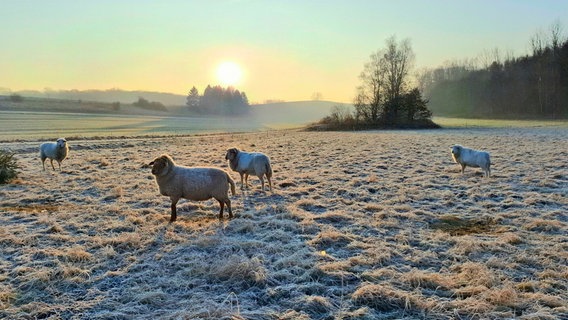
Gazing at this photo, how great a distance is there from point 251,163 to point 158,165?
4482mm

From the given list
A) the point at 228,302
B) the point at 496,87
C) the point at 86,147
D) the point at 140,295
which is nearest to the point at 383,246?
the point at 228,302

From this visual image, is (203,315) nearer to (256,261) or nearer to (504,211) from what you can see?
(256,261)

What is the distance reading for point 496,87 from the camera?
8481 centimetres

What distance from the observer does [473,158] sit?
634 inches

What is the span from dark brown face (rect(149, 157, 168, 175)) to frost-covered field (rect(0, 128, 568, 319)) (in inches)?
50.3

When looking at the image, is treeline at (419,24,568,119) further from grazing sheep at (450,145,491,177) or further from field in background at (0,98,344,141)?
grazing sheep at (450,145,491,177)

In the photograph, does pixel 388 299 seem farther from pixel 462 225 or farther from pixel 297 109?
pixel 297 109

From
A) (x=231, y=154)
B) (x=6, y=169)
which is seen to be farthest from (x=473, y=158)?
(x=6, y=169)

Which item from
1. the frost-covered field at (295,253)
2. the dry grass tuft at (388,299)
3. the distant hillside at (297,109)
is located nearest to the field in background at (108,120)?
the distant hillside at (297,109)

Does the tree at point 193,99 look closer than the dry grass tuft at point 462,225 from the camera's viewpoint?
No

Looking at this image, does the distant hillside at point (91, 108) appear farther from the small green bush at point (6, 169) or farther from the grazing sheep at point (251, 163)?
the small green bush at point (6, 169)

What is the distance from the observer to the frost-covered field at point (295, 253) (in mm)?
5293

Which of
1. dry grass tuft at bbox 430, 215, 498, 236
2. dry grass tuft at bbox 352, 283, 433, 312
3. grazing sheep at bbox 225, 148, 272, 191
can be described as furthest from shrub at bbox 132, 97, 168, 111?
dry grass tuft at bbox 352, 283, 433, 312

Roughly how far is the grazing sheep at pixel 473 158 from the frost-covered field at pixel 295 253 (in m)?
1.74
